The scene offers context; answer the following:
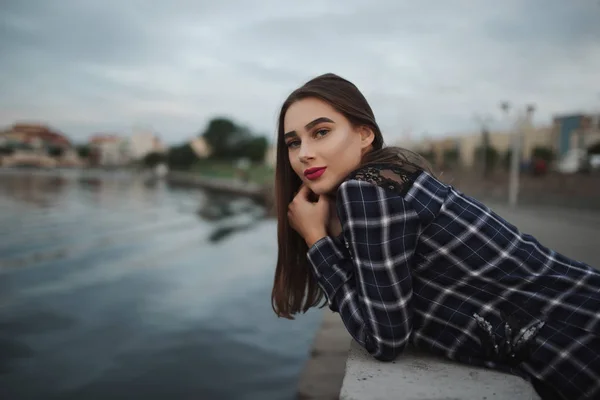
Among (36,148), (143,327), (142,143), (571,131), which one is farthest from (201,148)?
(143,327)

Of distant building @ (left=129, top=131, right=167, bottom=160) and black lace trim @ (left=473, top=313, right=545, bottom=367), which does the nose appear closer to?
black lace trim @ (left=473, top=313, right=545, bottom=367)

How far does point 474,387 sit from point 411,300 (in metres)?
0.29

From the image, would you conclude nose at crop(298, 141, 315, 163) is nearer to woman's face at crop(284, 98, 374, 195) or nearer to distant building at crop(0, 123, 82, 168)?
woman's face at crop(284, 98, 374, 195)

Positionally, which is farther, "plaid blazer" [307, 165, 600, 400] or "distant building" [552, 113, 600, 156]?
"distant building" [552, 113, 600, 156]

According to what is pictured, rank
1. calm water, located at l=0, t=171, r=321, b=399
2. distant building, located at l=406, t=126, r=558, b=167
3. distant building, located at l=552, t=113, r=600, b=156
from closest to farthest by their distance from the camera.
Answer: calm water, located at l=0, t=171, r=321, b=399 → distant building, located at l=552, t=113, r=600, b=156 → distant building, located at l=406, t=126, r=558, b=167

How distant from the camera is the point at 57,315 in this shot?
5.46m

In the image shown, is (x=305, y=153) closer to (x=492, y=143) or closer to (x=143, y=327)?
(x=143, y=327)

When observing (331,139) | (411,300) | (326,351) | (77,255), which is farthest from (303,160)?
(77,255)

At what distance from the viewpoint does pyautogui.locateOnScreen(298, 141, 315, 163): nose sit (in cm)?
150

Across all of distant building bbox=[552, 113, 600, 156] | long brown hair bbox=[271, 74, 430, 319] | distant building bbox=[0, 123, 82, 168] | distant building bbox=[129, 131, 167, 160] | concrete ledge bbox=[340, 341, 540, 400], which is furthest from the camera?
distant building bbox=[129, 131, 167, 160]

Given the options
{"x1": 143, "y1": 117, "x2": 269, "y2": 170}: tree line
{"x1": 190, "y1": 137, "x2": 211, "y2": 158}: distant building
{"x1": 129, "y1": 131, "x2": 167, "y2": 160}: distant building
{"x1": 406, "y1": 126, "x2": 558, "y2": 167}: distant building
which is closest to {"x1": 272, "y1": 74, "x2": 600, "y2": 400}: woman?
{"x1": 406, "y1": 126, "x2": 558, "y2": 167}: distant building

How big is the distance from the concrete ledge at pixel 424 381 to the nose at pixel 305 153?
69cm

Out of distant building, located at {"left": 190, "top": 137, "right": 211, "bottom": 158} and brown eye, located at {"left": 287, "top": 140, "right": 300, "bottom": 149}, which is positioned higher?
brown eye, located at {"left": 287, "top": 140, "right": 300, "bottom": 149}

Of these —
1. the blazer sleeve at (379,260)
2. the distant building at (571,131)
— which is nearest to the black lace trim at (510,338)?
the blazer sleeve at (379,260)
